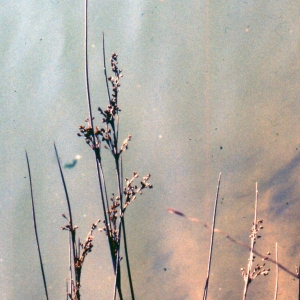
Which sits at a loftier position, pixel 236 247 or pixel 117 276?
pixel 236 247

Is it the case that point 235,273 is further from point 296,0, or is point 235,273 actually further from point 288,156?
point 296,0

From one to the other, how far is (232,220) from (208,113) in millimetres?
951

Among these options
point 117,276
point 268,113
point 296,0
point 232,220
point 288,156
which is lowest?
point 117,276

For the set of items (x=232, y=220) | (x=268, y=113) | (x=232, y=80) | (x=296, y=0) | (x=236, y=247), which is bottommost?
(x=236, y=247)

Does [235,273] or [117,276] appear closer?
[117,276]

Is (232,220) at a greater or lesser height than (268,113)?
lesser

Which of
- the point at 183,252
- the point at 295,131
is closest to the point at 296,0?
the point at 295,131

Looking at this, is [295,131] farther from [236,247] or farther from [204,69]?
[236,247]

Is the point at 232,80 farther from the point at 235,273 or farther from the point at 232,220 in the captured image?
the point at 235,273

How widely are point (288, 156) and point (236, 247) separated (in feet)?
2.98

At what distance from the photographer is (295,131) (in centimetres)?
263

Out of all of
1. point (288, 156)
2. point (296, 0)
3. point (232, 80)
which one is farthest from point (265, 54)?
point (288, 156)

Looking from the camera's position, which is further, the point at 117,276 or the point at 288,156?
the point at 288,156

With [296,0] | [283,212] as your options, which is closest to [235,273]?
[283,212]
